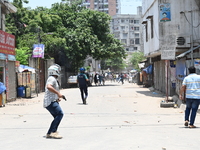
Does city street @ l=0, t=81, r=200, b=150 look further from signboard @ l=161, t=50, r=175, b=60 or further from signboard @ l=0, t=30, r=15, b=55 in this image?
signboard @ l=0, t=30, r=15, b=55

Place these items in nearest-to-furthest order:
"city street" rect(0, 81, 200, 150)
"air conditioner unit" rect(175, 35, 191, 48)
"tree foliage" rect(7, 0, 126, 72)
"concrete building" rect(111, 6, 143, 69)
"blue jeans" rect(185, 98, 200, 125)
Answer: "city street" rect(0, 81, 200, 150), "blue jeans" rect(185, 98, 200, 125), "air conditioner unit" rect(175, 35, 191, 48), "tree foliage" rect(7, 0, 126, 72), "concrete building" rect(111, 6, 143, 69)

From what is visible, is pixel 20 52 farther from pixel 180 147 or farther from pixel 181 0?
pixel 180 147

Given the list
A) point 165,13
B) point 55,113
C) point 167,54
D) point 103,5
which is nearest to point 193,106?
point 55,113

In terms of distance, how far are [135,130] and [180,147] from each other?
7.53ft

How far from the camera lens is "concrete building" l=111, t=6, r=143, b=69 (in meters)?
99.6

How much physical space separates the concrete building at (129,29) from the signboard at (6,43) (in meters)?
80.6

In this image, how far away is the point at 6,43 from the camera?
61.3 ft

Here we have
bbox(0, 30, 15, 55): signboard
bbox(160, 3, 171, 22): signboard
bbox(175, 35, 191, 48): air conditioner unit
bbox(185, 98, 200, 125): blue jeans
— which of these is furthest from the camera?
bbox(160, 3, 171, 22): signboard

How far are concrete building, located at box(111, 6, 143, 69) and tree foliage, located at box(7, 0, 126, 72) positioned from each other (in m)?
57.2

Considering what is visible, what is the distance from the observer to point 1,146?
6.88 meters

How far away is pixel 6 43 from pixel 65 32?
67.2 ft

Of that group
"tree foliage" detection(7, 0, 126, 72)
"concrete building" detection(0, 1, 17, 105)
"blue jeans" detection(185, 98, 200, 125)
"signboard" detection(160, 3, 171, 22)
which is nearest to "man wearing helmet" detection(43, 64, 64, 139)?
"blue jeans" detection(185, 98, 200, 125)

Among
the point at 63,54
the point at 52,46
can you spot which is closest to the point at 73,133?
the point at 52,46

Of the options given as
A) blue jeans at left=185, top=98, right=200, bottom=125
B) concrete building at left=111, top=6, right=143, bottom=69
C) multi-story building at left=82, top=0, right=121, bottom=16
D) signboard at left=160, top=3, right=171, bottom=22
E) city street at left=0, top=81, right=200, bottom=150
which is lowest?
city street at left=0, top=81, right=200, bottom=150
